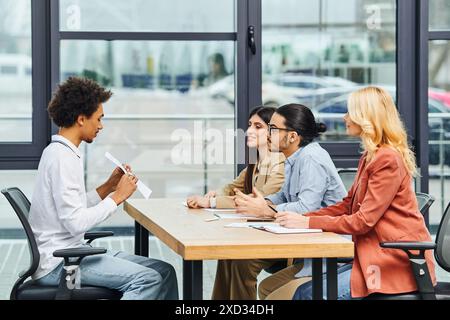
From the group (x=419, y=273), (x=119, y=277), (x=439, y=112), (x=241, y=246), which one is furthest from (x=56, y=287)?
(x=439, y=112)

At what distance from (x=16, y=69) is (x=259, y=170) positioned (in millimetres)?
1957

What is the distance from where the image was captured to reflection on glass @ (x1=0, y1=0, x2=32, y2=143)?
5.75 meters

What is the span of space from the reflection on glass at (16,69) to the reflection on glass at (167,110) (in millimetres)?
386

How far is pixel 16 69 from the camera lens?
18.9 ft

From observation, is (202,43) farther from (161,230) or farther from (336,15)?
(161,230)

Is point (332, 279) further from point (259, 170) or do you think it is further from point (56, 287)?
point (259, 170)

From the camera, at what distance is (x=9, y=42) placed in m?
5.76

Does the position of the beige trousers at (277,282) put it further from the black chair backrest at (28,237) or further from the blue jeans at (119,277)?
the black chair backrest at (28,237)

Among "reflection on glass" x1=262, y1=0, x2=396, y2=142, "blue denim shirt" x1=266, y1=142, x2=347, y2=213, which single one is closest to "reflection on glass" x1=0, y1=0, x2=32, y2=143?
"reflection on glass" x1=262, y1=0, x2=396, y2=142

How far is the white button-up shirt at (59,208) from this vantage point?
3633 mm

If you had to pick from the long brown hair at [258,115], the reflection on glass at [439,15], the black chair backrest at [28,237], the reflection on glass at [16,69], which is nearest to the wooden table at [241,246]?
the black chair backrest at [28,237]

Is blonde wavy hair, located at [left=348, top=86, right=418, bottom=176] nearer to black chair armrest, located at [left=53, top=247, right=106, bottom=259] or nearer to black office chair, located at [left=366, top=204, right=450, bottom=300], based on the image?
black office chair, located at [left=366, top=204, right=450, bottom=300]
